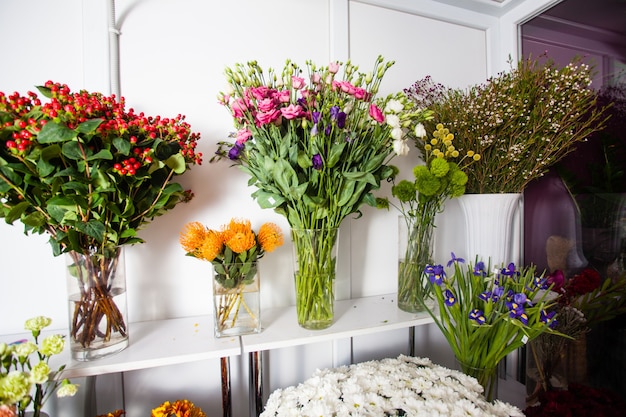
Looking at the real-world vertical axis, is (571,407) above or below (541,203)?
below

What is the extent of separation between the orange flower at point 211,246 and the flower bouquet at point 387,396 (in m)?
0.36

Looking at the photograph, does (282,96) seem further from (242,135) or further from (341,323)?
(341,323)

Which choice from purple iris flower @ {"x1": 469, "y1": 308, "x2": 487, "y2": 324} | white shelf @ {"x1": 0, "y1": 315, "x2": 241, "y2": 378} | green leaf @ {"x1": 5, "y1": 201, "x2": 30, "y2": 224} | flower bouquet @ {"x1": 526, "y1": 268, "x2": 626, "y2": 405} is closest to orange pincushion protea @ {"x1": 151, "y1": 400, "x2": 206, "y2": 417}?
white shelf @ {"x1": 0, "y1": 315, "x2": 241, "y2": 378}

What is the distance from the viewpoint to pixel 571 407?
72 cm

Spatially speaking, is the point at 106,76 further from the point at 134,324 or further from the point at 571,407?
the point at 571,407

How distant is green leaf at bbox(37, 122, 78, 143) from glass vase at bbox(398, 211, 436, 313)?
0.85m

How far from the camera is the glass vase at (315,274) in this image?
778 mm

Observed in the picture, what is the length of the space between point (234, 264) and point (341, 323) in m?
0.36

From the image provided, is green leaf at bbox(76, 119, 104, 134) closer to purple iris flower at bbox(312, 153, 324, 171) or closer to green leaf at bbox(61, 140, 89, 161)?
green leaf at bbox(61, 140, 89, 161)

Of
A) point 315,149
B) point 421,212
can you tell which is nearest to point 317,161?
point 315,149

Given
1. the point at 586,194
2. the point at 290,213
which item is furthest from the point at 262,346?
the point at 586,194

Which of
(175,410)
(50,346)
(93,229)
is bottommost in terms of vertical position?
(175,410)

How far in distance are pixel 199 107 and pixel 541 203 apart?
52.1 inches

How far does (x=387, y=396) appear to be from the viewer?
0.65 m
